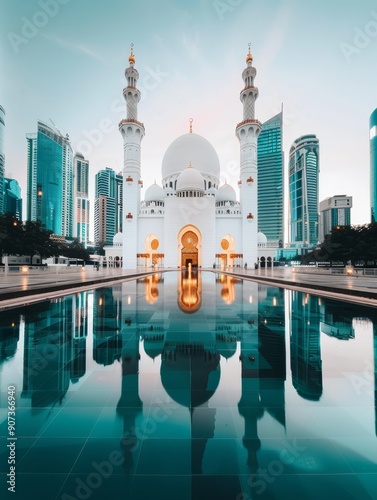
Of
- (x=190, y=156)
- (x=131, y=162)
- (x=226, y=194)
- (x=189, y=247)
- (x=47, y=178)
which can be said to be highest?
(x=47, y=178)

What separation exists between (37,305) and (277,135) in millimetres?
119921

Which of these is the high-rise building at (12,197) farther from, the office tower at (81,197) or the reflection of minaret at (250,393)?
the reflection of minaret at (250,393)

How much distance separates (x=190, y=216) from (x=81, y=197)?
350ft

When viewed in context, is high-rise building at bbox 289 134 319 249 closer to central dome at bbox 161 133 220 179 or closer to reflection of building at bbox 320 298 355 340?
central dome at bbox 161 133 220 179

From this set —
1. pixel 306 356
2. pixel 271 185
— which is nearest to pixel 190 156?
pixel 306 356

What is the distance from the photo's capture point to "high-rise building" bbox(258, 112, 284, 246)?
106m

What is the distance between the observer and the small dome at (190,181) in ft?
113

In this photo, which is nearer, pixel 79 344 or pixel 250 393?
pixel 250 393

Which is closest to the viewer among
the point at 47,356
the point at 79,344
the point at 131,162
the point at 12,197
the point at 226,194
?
the point at 47,356

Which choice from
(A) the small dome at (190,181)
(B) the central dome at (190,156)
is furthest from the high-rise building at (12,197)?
(A) the small dome at (190,181)

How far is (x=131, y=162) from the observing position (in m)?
33.0

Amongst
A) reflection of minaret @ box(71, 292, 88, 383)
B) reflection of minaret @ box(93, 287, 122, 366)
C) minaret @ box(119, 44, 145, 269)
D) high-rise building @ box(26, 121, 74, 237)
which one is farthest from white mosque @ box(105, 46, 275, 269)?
high-rise building @ box(26, 121, 74, 237)

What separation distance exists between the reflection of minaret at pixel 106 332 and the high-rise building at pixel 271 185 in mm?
104469

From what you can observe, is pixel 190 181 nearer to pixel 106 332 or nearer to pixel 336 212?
pixel 106 332
